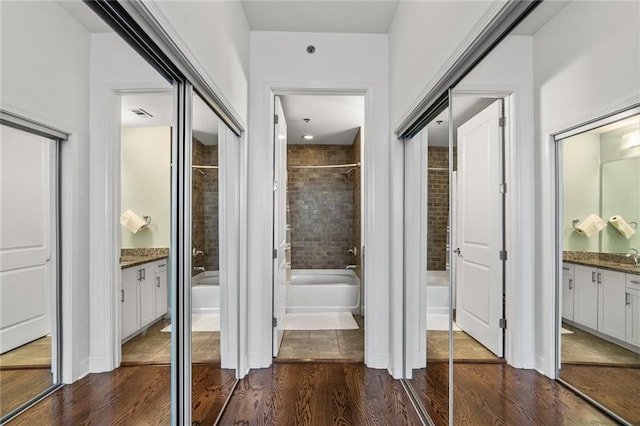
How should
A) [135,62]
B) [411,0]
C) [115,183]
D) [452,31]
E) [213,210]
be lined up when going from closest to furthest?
[115,183] → [135,62] → [452,31] → [213,210] → [411,0]

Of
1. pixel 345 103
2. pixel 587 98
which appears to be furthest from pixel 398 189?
pixel 587 98

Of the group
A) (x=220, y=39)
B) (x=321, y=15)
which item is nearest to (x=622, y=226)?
(x=220, y=39)

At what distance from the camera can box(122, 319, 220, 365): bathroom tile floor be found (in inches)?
45.9

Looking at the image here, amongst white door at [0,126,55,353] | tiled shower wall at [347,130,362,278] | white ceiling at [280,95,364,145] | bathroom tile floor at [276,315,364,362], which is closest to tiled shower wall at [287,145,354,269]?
tiled shower wall at [347,130,362,278]

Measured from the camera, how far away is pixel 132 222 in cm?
118

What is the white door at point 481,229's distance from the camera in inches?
52.5

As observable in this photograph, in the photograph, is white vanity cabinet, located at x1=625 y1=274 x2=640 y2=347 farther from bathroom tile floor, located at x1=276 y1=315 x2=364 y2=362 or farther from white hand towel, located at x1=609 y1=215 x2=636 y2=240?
bathroom tile floor, located at x1=276 y1=315 x2=364 y2=362

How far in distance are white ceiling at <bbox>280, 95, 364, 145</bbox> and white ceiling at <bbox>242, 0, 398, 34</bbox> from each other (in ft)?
3.17

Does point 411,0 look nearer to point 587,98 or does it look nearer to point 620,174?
point 587,98

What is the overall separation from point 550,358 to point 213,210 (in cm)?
171

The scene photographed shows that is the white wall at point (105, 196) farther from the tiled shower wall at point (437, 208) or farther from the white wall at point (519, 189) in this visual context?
the tiled shower wall at point (437, 208)

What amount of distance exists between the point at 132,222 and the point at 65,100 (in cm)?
43

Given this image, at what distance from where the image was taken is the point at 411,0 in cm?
231

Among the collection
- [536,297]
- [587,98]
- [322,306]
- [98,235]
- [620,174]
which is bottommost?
[322,306]
